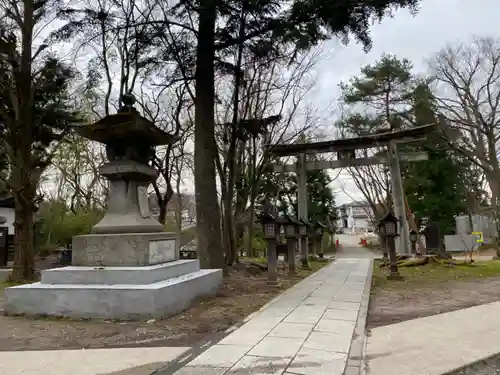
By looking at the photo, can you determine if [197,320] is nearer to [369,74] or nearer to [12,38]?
[12,38]

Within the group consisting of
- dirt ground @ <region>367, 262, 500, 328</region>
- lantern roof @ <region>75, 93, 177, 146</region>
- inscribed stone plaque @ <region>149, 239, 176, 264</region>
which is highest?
lantern roof @ <region>75, 93, 177, 146</region>

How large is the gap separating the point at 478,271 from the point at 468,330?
834 cm

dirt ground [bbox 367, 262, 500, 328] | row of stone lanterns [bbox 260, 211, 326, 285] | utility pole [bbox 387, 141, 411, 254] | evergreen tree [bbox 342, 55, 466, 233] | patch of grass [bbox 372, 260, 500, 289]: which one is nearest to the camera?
dirt ground [bbox 367, 262, 500, 328]

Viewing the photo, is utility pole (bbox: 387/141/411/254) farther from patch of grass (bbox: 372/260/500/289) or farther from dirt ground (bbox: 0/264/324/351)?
dirt ground (bbox: 0/264/324/351)

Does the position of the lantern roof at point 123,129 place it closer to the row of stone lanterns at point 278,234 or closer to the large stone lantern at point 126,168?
the large stone lantern at point 126,168

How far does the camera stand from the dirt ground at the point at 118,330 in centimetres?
428

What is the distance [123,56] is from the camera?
480 inches

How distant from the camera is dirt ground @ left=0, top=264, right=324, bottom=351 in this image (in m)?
4.28

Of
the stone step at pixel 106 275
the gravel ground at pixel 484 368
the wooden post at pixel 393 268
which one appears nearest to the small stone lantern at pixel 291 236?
the wooden post at pixel 393 268

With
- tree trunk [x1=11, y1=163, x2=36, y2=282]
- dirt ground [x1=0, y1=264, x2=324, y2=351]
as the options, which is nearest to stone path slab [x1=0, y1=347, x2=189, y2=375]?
dirt ground [x1=0, y1=264, x2=324, y2=351]

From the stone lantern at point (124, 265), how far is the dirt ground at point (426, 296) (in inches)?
116

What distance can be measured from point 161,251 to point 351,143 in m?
11.7

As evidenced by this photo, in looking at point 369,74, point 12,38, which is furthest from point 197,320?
point 369,74

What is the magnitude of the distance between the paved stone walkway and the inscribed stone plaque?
1818mm
